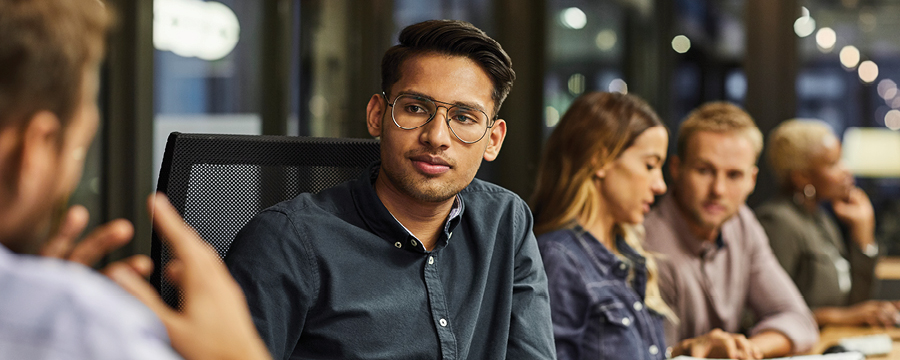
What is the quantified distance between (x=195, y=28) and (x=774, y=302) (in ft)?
8.23

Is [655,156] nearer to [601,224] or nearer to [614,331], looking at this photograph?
[601,224]

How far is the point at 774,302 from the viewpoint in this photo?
2553 mm

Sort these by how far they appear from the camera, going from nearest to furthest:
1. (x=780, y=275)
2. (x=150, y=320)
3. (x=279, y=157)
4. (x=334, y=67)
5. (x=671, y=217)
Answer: (x=150, y=320) → (x=279, y=157) → (x=671, y=217) → (x=780, y=275) → (x=334, y=67)

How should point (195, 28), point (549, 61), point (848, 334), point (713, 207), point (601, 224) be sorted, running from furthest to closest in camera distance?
1. point (549, 61)
2. point (195, 28)
3. point (848, 334)
4. point (713, 207)
5. point (601, 224)

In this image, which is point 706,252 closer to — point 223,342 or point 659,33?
point 223,342

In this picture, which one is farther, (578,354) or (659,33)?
(659,33)

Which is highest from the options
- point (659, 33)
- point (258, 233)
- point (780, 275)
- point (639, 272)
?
point (659, 33)

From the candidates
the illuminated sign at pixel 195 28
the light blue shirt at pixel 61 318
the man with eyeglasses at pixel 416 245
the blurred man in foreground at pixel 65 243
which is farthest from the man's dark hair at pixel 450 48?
the illuminated sign at pixel 195 28

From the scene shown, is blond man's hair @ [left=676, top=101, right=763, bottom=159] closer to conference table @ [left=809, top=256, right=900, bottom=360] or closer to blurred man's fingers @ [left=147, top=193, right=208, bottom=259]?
conference table @ [left=809, top=256, right=900, bottom=360]

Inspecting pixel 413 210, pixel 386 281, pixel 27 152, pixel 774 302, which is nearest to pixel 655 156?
pixel 413 210

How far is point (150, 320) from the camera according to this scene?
0.58 meters

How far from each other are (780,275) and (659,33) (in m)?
2.62

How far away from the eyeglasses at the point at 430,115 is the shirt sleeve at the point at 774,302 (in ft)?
4.87

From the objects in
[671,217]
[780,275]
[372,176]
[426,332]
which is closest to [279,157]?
[372,176]
